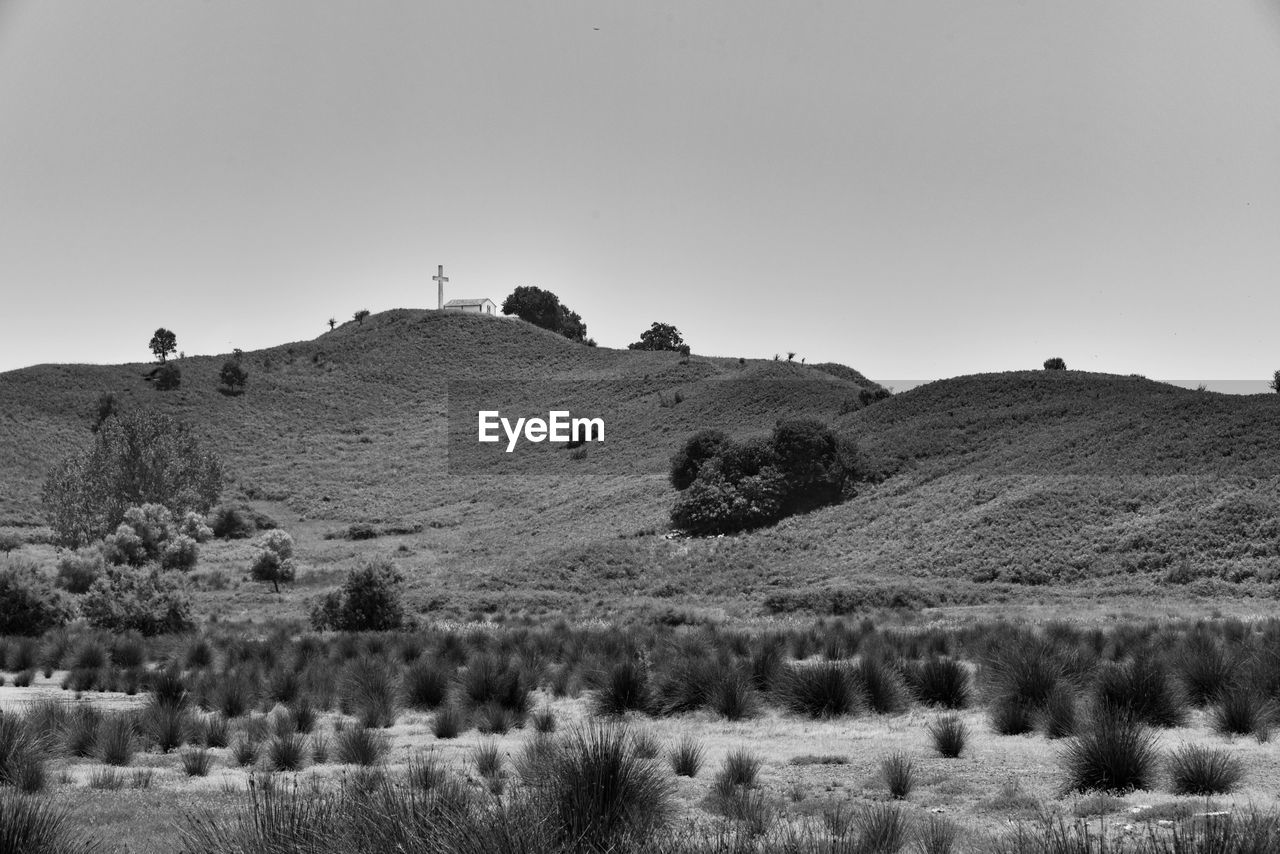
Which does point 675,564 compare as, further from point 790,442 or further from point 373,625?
point 373,625

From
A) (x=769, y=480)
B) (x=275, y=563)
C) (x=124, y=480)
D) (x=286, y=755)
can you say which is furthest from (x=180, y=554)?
(x=286, y=755)

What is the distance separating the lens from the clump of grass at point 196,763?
12.3 meters

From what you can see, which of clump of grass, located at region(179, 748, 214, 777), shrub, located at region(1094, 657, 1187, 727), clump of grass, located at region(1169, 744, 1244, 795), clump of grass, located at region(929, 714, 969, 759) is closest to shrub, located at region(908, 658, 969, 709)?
shrub, located at region(1094, 657, 1187, 727)

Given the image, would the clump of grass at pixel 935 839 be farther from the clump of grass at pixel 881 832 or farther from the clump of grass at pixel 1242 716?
the clump of grass at pixel 1242 716

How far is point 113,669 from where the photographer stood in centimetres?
2103

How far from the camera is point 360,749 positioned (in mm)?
12766

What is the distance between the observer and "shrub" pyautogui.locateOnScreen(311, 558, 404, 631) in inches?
1276

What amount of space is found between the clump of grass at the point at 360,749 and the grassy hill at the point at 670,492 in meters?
23.4

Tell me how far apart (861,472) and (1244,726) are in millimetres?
44011

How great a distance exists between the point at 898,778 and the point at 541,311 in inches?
5332

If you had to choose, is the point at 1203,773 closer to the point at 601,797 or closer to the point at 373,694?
the point at 601,797

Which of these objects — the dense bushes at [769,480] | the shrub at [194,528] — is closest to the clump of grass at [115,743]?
the dense bushes at [769,480]

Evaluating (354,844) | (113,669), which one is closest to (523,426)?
(113,669)

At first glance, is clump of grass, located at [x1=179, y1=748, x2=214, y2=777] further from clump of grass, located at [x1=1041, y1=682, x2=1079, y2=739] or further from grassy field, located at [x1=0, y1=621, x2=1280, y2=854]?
clump of grass, located at [x1=1041, y1=682, x2=1079, y2=739]
